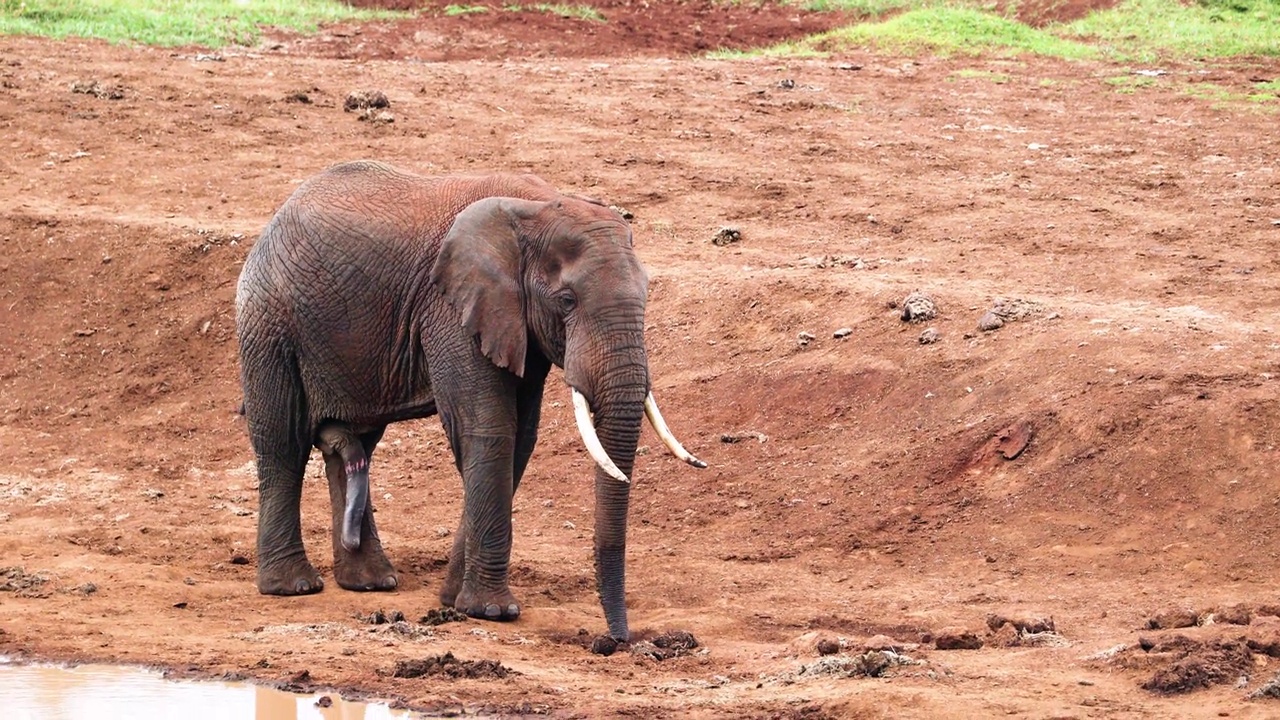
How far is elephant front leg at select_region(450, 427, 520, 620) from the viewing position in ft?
29.5

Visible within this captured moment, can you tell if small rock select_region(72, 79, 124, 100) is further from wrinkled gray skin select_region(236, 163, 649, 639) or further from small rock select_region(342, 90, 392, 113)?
wrinkled gray skin select_region(236, 163, 649, 639)

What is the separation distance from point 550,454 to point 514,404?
3.42 meters

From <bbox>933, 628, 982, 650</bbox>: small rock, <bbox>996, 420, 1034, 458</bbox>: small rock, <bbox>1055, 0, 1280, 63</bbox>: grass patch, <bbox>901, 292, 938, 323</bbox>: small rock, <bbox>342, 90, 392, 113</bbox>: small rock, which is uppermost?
<bbox>1055, 0, 1280, 63</bbox>: grass patch

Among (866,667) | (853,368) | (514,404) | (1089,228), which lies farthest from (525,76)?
(866,667)

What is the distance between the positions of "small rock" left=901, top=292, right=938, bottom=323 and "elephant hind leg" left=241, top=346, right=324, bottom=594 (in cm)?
443

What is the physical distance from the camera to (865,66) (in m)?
20.8

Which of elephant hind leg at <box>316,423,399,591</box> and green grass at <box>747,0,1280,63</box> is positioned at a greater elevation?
green grass at <box>747,0,1280,63</box>

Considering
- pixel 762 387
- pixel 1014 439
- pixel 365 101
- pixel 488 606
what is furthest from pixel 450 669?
pixel 365 101

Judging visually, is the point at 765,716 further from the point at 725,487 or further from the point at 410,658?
the point at 725,487

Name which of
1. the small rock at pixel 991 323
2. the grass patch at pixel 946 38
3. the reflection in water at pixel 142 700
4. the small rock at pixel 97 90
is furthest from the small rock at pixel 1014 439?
the grass patch at pixel 946 38

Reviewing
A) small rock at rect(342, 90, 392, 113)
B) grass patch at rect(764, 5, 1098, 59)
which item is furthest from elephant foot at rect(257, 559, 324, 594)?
grass patch at rect(764, 5, 1098, 59)

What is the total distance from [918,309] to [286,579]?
4.77m

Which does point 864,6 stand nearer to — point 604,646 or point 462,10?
point 462,10

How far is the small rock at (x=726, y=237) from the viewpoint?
14.9 metres
